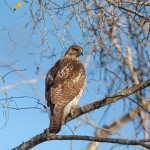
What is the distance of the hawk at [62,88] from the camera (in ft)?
18.4

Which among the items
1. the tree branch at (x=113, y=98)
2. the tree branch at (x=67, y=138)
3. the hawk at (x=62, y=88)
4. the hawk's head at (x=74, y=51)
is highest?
the hawk's head at (x=74, y=51)

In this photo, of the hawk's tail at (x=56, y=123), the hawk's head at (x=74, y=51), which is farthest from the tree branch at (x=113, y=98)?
the hawk's head at (x=74, y=51)

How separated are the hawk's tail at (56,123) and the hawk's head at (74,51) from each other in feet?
4.62

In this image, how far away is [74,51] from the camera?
6.95 meters

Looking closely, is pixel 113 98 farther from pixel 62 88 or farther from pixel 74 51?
pixel 74 51

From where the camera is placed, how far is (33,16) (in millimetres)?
5734

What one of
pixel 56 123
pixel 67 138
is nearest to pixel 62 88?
pixel 56 123

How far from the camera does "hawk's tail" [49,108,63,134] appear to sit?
207 inches

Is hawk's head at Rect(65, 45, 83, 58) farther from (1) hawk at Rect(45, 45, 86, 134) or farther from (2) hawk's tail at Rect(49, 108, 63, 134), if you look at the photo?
(2) hawk's tail at Rect(49, 108, 63, 134)

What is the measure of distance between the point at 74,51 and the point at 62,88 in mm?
1091

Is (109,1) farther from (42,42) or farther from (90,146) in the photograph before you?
(90,146)

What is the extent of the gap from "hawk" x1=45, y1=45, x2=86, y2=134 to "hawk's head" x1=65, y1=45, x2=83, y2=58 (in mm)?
217

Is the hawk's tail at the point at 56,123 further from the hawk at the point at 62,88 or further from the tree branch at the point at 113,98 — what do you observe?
the tree branch at the point at 113,98

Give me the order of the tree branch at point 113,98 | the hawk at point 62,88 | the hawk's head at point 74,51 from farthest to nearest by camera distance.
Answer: the hawk's head at point 74,51 < the hawk at point 62,88 < the tree branch at point 113,98
